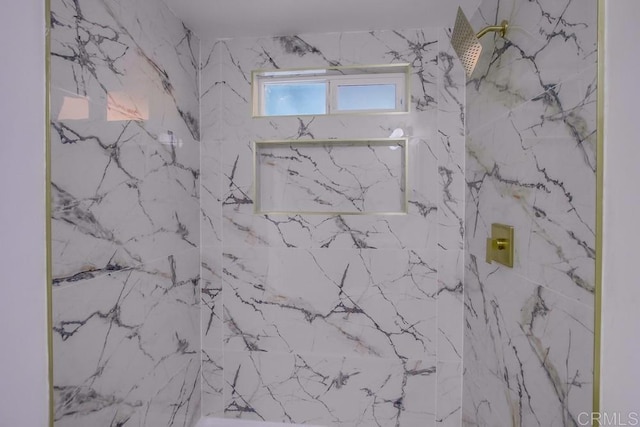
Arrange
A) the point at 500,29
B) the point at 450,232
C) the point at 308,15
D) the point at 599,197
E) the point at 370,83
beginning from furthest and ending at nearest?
the point at 370,83 → the point at 450,232 → the point at 308,15 → the point at 500,29 → the point at 599,197

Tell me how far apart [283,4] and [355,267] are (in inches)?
49.1

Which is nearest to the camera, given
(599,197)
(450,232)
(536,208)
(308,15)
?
(599,197)

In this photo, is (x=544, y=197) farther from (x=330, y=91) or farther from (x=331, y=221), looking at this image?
(x=330, y=91)

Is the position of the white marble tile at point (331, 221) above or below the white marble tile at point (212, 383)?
above

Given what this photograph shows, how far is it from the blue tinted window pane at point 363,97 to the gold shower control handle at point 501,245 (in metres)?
0.87

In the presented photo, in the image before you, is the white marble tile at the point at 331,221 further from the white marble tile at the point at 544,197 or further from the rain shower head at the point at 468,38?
the rain shower head at the point at 468,38

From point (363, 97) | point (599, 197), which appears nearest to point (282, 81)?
point (363, 97)

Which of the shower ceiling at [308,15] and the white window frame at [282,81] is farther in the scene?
the white window frame at [282,81]

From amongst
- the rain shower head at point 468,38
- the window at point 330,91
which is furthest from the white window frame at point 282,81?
the rain shower head at point 468,38

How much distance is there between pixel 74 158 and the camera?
38.1 inches

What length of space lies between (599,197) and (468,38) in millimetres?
711

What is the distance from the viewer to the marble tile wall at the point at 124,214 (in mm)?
949

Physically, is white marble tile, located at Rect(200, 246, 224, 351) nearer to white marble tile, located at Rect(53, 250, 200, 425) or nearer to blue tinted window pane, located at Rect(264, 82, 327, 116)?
white marble tile, located at Rect(53, 250, 200, 425)

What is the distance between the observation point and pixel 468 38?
1.11 m
